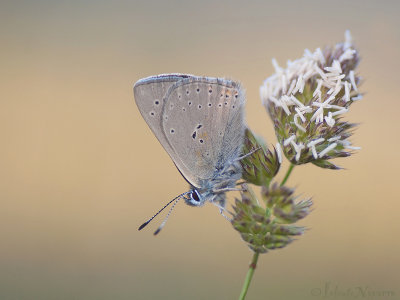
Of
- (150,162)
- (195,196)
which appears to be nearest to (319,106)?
(195,196)

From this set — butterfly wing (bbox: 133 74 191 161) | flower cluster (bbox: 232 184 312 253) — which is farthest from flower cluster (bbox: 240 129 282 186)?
butterfly wing (bbox: 133 74 191 161)

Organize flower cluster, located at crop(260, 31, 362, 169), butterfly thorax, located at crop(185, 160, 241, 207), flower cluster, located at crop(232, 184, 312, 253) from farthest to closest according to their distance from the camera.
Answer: butterfly thorax, located at crop(185, 160, 241, 207)
flower cluster, located at crop(260, 31, 362, 169)
flower cluster, located at crop(232, 184, 312, 253)

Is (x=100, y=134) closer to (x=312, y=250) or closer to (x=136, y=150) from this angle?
(x=136, y=150)

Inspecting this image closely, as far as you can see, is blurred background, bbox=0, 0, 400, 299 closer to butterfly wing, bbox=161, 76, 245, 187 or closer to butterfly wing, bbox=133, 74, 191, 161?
butterfly wing, bbox=161, 76, 245, 187

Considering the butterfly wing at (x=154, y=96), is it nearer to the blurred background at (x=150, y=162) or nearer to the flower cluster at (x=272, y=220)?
the flower cluster at (x=272, y=220)

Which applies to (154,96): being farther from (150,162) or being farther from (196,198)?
(150,162)

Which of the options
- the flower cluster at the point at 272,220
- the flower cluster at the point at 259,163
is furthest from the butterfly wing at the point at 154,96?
the flower cluster at the point at 272,220
